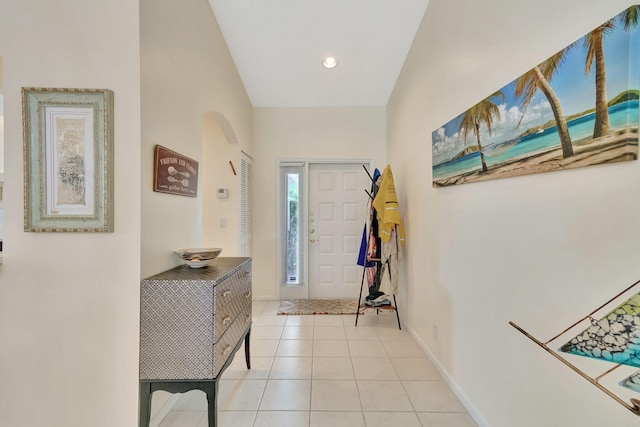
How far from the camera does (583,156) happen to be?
0.99 m

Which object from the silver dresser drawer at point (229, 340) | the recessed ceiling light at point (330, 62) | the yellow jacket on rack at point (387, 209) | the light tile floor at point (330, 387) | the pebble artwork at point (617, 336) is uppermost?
the recessed ceiling light at point (330, 62)

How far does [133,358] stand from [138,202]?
83 cm

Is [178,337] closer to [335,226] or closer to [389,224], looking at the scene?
[389,224]

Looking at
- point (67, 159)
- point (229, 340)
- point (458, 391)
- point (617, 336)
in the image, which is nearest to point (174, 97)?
point (67, 159)

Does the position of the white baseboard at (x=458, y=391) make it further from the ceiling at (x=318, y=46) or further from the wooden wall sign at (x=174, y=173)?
the ceiling at (x=318, y=46)

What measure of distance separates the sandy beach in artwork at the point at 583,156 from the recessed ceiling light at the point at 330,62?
2361 millimetres

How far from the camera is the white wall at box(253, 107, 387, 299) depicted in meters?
3.95

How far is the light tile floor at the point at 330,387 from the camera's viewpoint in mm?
1694

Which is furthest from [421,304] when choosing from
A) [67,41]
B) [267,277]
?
[67,41]

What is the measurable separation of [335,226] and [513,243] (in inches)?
111

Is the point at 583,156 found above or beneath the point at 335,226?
above

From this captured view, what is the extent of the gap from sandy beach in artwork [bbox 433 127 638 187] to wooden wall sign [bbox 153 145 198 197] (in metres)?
1.89

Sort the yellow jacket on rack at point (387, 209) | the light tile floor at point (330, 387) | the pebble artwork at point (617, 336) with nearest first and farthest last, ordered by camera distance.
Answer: the pebble artwork at point (617, 336)
the light tile floor at point (330, 387)
the yellow jacket on rack at point (387, 209)

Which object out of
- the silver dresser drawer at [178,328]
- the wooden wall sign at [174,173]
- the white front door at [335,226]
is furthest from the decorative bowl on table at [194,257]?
the white front door at [335,226]
